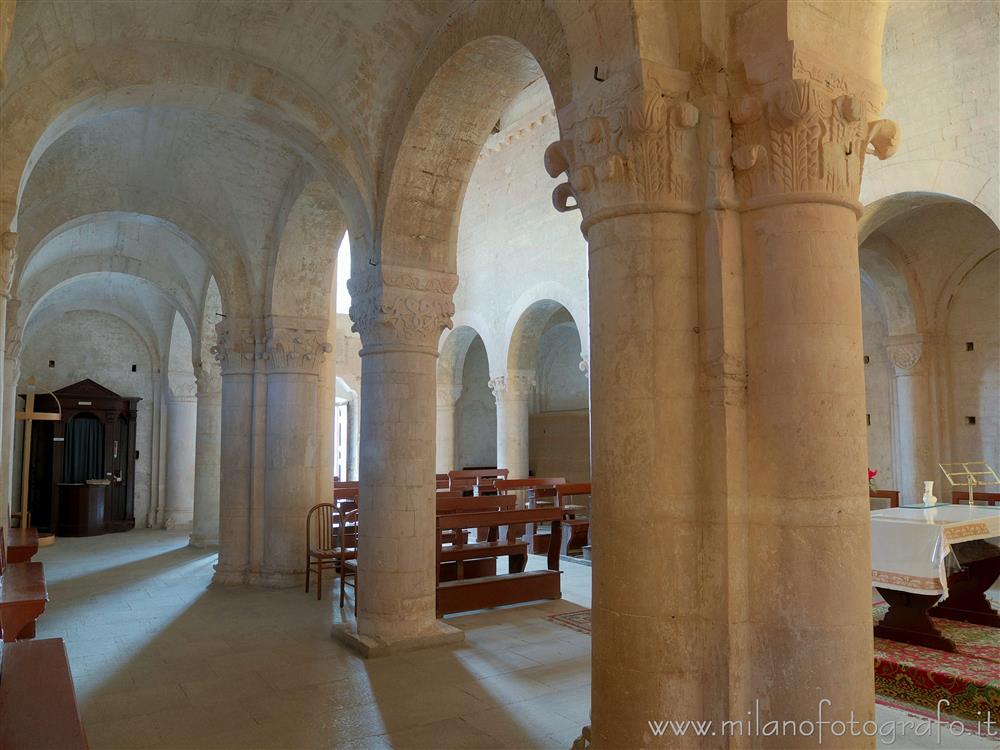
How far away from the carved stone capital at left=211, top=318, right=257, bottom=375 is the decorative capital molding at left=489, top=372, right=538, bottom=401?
748cm

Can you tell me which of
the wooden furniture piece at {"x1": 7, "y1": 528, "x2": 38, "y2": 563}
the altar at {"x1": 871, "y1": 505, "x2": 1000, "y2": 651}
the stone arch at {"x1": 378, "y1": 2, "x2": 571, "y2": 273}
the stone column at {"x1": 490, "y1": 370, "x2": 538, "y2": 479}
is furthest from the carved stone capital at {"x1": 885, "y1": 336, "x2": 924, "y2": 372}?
the wooden furniture piece at {"x1": 7, "y1": 528, "x2": 38, "y2": 563}

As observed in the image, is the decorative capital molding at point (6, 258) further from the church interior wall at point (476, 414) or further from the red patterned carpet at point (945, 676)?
the church interior wall at point (476, 414)

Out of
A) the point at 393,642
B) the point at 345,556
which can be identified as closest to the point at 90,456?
the point at 345,556

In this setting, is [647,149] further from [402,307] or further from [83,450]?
[83,450]

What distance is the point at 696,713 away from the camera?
2.95 metres

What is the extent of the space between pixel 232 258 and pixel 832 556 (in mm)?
7832

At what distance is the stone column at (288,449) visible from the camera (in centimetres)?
852

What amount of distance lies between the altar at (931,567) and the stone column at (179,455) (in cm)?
1317

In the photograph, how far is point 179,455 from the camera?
14.9m

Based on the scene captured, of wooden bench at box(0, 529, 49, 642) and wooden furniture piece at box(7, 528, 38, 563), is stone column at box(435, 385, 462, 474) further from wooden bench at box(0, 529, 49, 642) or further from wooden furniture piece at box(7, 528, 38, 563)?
wooden bench at box(0, 529, 49, 642)

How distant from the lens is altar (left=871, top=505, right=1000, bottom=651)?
513 cm

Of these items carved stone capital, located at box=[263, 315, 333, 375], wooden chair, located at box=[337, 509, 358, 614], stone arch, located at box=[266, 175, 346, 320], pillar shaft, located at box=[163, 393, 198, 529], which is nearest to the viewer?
wooden chair, located at box=[337, 509, 358, 614]

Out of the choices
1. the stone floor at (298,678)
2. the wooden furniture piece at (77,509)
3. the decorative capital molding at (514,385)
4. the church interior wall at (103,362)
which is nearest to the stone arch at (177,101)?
the stone floor at (298,678)

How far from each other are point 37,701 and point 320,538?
5703mm
